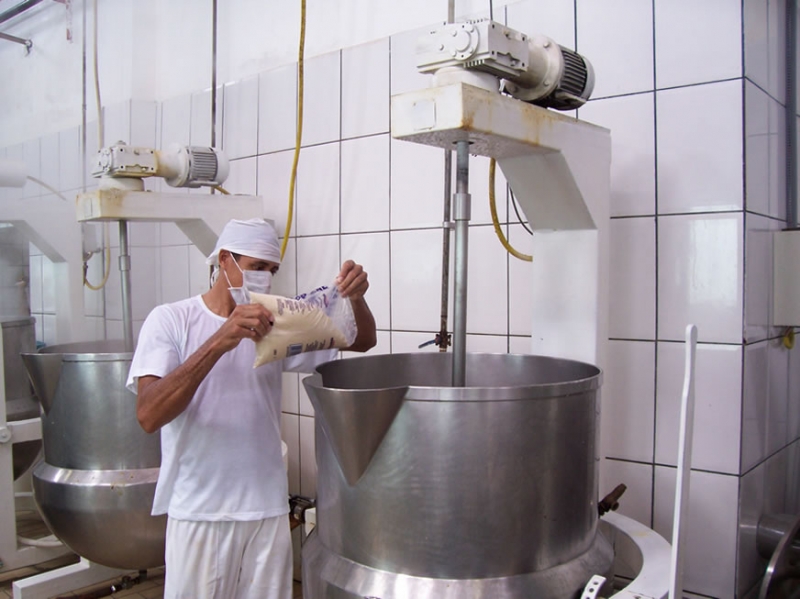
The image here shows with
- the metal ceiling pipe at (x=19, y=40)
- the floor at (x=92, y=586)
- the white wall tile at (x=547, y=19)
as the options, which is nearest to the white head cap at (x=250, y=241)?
the white wall tile at (x=547, y=19)

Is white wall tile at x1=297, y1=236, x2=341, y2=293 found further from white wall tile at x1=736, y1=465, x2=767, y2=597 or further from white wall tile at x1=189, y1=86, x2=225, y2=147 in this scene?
white wall tile at x1=736, y1=465, x2=767, y2=597

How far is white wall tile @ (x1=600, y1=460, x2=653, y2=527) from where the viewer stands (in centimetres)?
134

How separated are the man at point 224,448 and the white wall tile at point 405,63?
65 centimetres

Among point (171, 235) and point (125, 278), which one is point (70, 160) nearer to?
point (171, 235)

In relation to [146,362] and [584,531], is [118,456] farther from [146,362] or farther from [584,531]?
[584,531]

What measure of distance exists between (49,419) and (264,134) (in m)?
0.99

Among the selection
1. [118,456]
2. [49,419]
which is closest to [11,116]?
[49,419]

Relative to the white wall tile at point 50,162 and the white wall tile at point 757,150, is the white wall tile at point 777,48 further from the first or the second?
the white wall tile at point 50,162

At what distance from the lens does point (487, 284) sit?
1.58m

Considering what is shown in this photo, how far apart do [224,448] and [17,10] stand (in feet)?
8.12

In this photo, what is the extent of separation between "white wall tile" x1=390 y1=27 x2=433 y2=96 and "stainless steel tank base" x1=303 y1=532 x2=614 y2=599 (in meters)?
1.20

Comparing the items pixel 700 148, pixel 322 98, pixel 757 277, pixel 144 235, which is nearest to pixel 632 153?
pixel 700 148

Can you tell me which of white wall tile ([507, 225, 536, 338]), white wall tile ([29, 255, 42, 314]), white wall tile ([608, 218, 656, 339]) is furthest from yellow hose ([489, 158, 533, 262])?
white wall tile ([29, 255, 42, 314])

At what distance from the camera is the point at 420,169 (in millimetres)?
1712
